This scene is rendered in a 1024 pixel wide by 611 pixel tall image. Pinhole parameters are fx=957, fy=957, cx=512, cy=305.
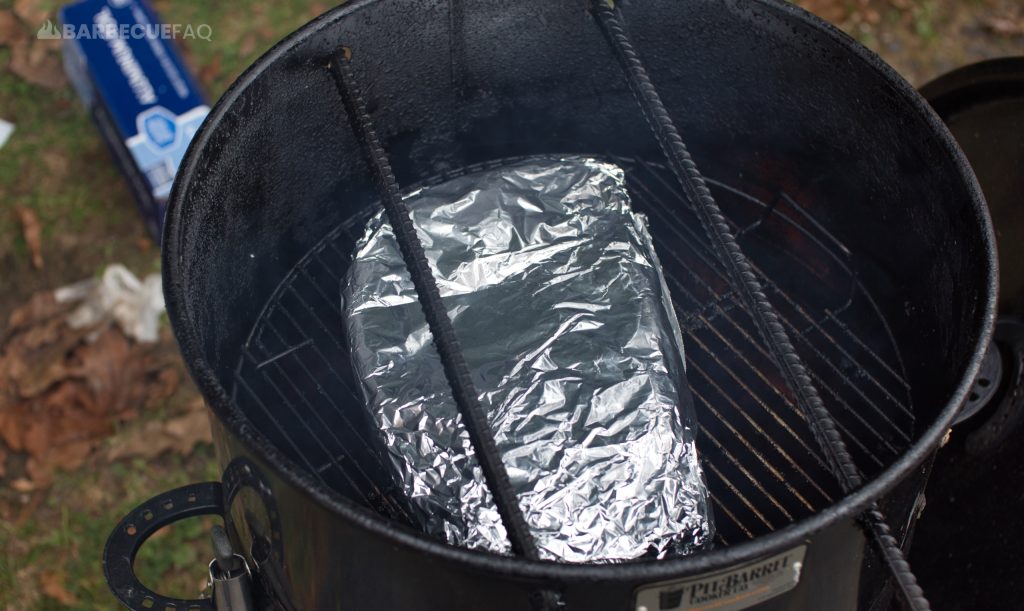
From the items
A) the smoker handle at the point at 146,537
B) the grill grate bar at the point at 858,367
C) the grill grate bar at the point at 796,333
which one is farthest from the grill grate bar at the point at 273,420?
the grill grate bar at the point at 858,367

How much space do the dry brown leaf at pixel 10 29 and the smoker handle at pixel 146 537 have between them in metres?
2.63

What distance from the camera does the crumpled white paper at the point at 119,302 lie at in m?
2.87

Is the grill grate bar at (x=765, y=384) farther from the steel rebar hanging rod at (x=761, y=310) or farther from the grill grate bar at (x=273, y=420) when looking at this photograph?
the grill grate bar at (x=273, y=420)

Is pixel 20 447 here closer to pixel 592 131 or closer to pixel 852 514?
pixel 592 131

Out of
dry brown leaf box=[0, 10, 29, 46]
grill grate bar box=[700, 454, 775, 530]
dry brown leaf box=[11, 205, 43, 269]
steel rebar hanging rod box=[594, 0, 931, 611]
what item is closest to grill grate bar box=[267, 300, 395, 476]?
grill grate bar box=[700, 454, 775, 530]

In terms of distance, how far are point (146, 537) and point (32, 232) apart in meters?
1.88

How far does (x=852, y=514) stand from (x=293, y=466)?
0.65 m

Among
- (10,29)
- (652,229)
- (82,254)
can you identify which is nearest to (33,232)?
(82,254)

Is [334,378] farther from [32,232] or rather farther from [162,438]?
[32,232]

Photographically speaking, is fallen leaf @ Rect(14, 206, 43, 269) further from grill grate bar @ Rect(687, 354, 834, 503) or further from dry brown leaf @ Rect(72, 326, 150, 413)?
grill grate bar @ Rect(687, 354, 834, 503)

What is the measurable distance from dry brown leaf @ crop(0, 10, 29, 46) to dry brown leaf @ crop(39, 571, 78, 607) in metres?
2.04

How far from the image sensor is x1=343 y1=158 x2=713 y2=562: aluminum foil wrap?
1.41m

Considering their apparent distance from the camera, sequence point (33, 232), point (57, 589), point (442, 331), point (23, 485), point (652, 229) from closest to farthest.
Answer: point (442, 331)
point (652, 229)
point (57, 589)
point (23, 485)
point (33, 232)

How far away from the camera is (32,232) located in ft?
9.89
